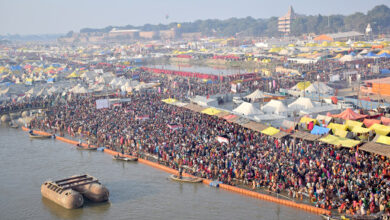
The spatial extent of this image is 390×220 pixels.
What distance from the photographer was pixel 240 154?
1927 cm

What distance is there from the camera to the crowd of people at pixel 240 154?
15.3 meters

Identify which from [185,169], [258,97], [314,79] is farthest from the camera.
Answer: [314,79]

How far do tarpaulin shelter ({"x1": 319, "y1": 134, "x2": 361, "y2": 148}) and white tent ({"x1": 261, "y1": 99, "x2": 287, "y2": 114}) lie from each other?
6335 mm

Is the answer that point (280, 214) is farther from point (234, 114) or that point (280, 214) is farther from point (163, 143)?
point (234, 114)

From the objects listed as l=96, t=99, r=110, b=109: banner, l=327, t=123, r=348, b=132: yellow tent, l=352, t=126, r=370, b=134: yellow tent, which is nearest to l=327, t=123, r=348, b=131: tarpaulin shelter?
l=327, t=123, r=348, b=132: yellow tent

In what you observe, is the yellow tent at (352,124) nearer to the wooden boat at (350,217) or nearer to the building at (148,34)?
the wooden boat at (350,217)

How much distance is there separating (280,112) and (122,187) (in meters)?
11.2

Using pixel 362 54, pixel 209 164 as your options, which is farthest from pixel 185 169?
pixel 362 54

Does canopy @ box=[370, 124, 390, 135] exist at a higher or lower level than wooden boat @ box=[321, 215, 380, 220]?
higher

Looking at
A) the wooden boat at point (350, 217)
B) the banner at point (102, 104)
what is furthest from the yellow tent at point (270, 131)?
the banner at point (102, 104)

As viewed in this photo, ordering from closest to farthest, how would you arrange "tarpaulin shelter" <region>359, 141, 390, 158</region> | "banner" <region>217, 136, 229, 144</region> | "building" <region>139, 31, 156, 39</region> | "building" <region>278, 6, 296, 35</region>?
"tarpaulin shelter" <region>359, 141, 390, 158</region> < "banner" <region>217, 136, 229, 144</region> < "building" <region>278, 6, 296, 35</region> < "building" <region>139, 31, 156, 39</region>

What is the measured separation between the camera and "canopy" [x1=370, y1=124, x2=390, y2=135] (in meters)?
19.5

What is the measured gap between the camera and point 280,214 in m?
15.5

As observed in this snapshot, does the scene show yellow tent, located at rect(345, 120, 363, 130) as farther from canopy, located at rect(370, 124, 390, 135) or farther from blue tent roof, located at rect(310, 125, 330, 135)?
blue tent roof, located at rect(310, 125, 330, 135)
